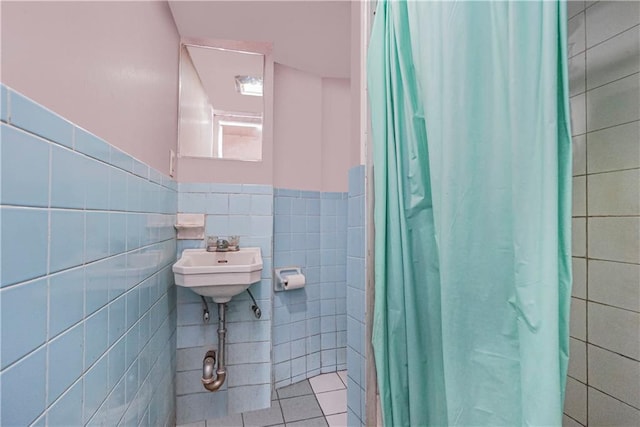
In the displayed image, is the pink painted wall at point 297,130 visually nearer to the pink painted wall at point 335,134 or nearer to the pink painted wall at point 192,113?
the pink painted wall at point 335,134

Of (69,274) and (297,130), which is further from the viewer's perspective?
(297,130)

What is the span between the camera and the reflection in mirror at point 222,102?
174cm

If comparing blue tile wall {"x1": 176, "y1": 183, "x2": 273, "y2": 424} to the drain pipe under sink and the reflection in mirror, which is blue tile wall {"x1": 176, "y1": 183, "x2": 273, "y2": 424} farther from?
the reflection in mirror

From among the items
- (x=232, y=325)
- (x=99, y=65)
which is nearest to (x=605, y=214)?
(x=99, y=65)

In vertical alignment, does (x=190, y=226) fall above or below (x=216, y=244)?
above

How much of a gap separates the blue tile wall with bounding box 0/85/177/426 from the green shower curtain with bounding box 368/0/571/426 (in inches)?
30.6

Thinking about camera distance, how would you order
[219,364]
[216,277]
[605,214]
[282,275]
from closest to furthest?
[605,214] → [216,277] → [219,364] → [282,275]

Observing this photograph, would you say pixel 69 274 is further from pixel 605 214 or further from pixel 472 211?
pixel 605 214

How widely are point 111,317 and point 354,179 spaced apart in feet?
2.97

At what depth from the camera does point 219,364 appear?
5.19ft

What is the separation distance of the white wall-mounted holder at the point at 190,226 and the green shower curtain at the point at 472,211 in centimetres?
118

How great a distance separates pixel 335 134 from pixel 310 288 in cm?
119

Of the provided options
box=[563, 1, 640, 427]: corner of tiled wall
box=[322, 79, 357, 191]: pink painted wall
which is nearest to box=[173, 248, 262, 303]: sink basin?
box=[322, 79, 357, 191]: pink painted wall

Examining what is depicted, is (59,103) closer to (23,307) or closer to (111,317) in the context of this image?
(23,307)
